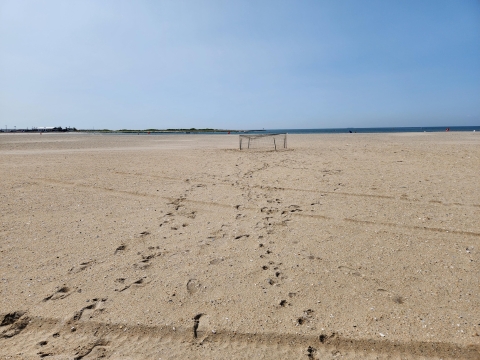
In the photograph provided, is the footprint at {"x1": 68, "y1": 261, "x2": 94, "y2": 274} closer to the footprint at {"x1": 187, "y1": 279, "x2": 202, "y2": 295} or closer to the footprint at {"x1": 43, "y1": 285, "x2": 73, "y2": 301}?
the footprint at {"x1": 43, "y1": 285, "x2": 73, "y2": 301}

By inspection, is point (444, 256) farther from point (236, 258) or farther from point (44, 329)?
point (44, 329)

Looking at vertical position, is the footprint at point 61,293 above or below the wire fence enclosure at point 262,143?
below

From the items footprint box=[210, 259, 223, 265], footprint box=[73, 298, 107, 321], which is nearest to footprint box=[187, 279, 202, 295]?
footprint box=[210, 259, 223, 265]

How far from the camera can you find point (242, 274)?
3.68 metres

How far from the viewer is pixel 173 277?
3625 mm

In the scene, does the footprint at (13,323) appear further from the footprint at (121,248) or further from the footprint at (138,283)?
the footprint at (121,248)

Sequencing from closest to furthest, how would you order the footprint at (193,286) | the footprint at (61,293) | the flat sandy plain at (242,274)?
the flat sandy plain at (242,274)
the footprint at (61,293)
the footprint at (193,286)

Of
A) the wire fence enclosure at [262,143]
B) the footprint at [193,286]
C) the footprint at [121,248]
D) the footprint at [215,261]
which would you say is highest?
the wire fence enclosure at [262,143]

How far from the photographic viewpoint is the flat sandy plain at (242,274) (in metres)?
2.61

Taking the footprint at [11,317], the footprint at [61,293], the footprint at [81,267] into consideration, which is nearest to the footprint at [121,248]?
the footprint at [81,267]

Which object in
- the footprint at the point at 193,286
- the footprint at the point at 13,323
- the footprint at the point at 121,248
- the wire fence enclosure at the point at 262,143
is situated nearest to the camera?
the footprint at the point at 13,323

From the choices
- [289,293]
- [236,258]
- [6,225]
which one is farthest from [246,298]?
[6,225]

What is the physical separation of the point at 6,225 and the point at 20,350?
3.69 meters

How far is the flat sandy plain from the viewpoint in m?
2.61
